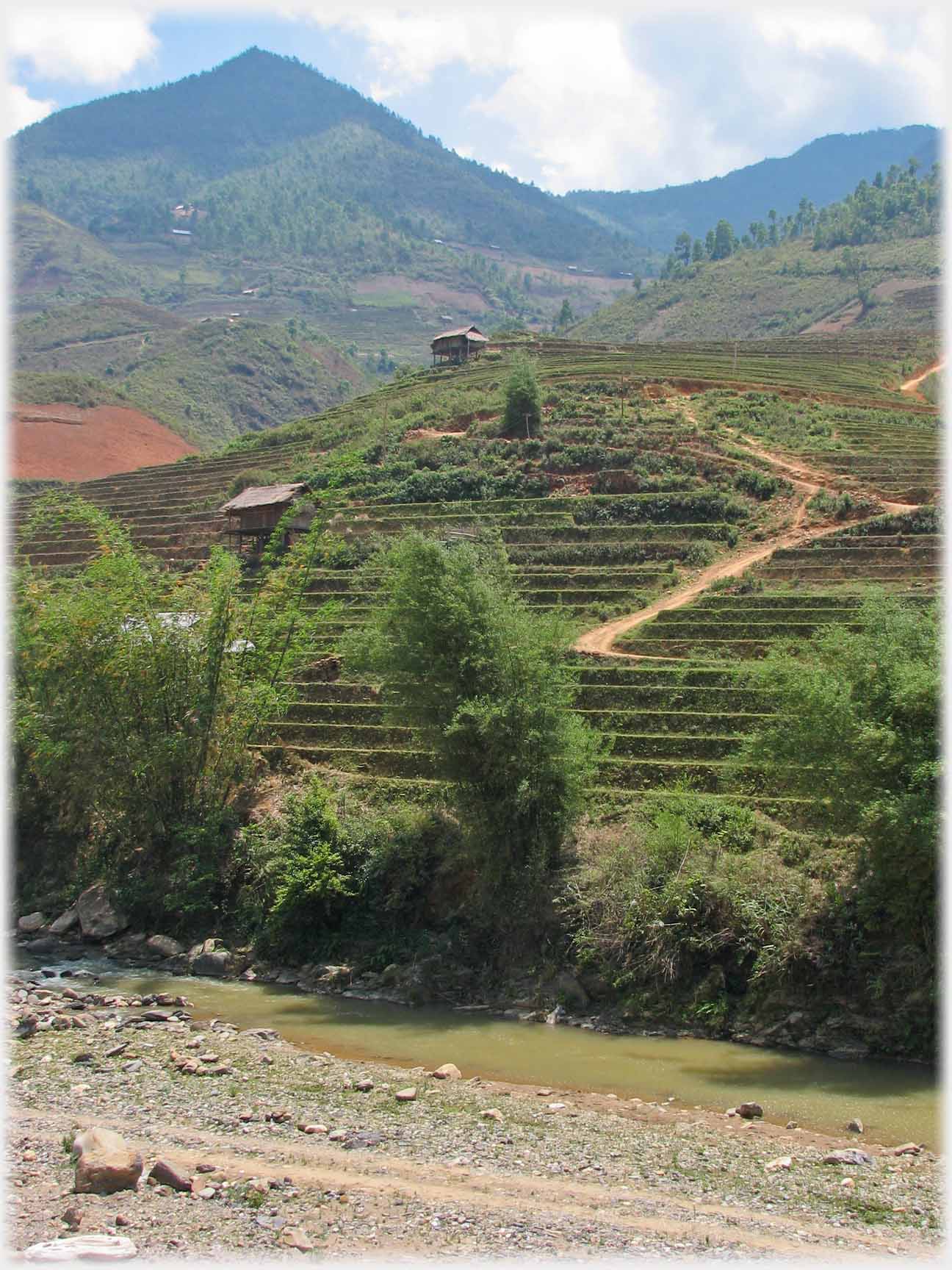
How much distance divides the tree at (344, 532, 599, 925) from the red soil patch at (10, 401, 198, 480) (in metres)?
78.2

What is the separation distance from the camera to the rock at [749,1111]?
61.0ft

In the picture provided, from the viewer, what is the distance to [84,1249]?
12.4 metres

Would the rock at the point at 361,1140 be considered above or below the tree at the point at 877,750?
below

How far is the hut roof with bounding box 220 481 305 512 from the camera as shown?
56.0m

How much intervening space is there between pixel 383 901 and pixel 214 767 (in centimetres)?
790

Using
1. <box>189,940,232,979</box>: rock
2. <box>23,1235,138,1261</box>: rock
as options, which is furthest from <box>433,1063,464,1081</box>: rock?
<box>189,940,232,979</box>: rock

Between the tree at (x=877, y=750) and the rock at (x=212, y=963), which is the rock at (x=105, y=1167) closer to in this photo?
the rock at (x=212, y=963)

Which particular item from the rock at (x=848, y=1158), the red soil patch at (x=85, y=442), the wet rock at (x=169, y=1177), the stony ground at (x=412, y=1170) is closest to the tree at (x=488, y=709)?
the stony ground at (x=412, y=1170)

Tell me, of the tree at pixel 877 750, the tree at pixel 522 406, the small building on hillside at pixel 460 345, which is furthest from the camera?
the small building on hillside at pixel 460 345

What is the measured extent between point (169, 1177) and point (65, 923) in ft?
58.6

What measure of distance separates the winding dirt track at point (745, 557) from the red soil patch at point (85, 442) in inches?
2605

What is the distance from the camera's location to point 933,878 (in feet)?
69.8

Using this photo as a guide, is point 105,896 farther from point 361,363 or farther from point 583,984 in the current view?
point 361,363

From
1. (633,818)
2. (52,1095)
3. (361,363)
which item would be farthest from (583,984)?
(361,363)
